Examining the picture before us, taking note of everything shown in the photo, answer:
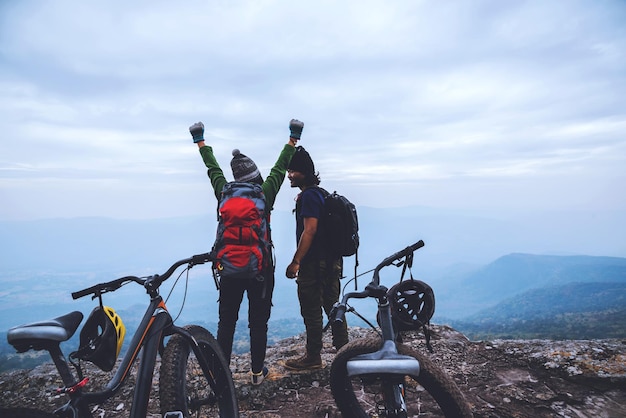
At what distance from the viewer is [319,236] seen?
5258 millimetres

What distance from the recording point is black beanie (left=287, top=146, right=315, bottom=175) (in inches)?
205

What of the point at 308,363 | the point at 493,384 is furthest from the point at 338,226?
the point at 493,384

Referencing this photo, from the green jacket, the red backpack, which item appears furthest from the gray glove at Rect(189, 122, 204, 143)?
the red backpack

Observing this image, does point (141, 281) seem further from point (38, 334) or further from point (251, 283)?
point (251, 283)

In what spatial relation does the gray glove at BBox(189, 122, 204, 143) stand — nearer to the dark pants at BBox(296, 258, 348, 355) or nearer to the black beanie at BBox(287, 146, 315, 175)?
the black beanie at BBox(287, 146, 315, 175)

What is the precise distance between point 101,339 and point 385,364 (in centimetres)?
226

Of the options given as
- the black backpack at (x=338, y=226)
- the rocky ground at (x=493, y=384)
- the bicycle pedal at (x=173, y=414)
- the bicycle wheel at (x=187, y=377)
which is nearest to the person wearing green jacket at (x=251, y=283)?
the rocky ground at (x=493, y=384)

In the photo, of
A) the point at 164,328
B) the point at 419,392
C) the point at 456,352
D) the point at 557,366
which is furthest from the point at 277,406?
the point at 557,366

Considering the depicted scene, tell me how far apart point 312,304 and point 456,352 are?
285 centimetres

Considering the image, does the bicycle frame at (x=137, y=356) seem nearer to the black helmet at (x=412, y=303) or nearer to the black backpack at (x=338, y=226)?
the black helmet at (x=412, y=303)

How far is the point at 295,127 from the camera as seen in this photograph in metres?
5.15

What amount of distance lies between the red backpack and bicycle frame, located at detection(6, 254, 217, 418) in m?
0.85

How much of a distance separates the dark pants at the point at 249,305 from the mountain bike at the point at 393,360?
1682mm

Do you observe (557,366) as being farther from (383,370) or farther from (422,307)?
(383,370)
